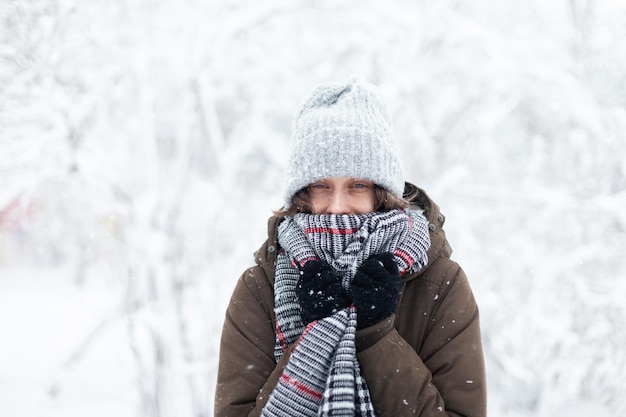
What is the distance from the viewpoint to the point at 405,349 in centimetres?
117

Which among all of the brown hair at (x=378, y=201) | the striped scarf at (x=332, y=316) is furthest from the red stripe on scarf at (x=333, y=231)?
the brown hair at (x=378, y=201)

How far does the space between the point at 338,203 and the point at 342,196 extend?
32mm

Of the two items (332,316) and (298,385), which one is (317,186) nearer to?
A: (332,316)

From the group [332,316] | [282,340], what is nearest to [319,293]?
[332,316]

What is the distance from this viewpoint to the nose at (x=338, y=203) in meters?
1.39

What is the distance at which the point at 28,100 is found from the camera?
385 cm

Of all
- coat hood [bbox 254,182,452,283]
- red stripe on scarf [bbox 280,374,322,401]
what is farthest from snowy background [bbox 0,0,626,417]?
red stripe on scarf [bbox 280,374,322,401]

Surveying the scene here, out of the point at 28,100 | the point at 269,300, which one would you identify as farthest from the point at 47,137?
the point at 269,300

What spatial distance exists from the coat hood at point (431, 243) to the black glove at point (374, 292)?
0.16 metres

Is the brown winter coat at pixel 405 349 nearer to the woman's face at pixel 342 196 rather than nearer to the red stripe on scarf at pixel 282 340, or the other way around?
the red stripe on scarf at pixel 282 340

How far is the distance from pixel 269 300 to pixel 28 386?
4534 mm

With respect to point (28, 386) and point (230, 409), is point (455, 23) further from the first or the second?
point (28, 386)

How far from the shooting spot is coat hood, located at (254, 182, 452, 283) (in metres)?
1.39

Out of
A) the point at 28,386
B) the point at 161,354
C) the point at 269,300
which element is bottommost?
the point at 28,386
